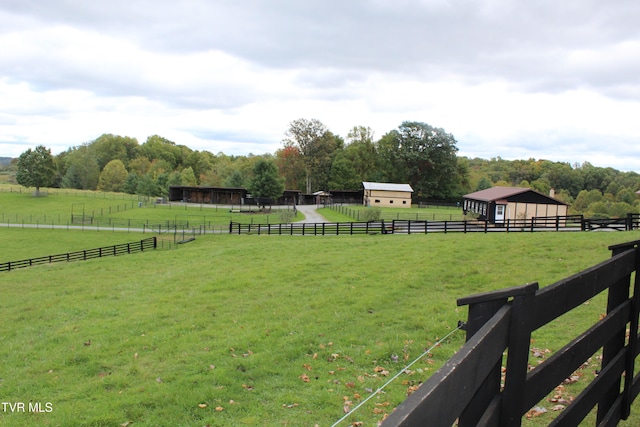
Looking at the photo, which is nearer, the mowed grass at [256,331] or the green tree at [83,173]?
the mowed grass at [256,331]

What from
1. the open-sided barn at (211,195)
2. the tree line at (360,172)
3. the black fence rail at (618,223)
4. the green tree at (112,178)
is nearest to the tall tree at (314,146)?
the tree line at (360,172)

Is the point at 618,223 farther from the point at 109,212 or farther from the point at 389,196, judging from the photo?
the point at 109,212

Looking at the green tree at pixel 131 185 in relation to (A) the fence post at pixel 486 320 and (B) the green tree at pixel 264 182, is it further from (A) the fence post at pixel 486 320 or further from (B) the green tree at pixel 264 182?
(A) the fence post at pixel 486 320

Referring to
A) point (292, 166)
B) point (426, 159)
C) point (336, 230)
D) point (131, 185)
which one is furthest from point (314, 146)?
point (336, 230)

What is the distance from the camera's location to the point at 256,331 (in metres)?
9.94

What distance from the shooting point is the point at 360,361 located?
8062 millimetres

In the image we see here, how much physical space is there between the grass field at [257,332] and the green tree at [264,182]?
4091cm

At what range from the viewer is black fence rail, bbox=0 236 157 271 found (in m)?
27.1

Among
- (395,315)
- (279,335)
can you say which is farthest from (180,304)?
(395,315)

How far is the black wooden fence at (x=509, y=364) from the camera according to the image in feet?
4.45

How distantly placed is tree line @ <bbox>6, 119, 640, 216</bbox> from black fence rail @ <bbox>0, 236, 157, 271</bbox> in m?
31.2

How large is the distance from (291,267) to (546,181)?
285 ft

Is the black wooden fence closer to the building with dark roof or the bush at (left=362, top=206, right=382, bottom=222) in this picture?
the bush at (left=362, top=206, right=382, bottom=222)

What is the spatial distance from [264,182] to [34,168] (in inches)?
1572
